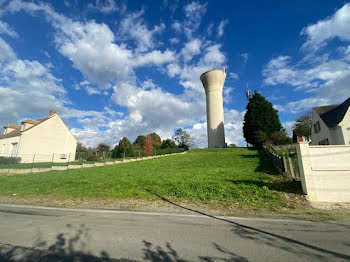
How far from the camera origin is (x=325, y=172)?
6.81m

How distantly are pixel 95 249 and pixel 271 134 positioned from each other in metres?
36.5

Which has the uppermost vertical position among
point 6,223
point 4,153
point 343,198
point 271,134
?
point 271,134

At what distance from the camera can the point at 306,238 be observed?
3.89 m

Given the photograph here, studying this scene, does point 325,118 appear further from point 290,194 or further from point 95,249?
point 95,249

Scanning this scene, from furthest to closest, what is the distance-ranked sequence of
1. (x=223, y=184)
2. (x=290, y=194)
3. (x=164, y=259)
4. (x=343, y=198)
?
(x=223, y=184) < (x=290, y=194) < (x=343, y=198) < (x=164, y=259)

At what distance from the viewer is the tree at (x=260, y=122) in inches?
1363

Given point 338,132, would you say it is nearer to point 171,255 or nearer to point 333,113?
point 333,113

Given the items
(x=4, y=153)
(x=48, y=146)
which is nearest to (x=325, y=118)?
(x=48, y=146)

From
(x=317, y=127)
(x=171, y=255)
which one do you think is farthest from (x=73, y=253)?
(x=317, y=127)

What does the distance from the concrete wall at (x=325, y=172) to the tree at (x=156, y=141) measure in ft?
191

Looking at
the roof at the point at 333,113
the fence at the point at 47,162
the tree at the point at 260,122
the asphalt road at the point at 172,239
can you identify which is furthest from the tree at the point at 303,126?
the asphalt road at the point at 172,239

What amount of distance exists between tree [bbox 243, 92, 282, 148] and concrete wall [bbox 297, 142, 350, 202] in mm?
27988

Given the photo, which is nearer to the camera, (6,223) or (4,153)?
(6,223)

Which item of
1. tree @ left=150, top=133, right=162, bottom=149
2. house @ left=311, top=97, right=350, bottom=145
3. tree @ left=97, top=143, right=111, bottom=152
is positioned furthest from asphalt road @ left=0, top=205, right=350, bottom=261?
tree @ left=97, top=143, right=111, bottom=152
